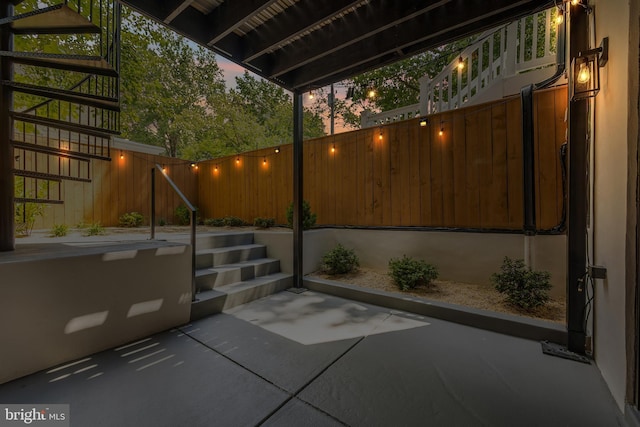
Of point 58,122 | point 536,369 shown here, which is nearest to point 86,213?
point 58,122

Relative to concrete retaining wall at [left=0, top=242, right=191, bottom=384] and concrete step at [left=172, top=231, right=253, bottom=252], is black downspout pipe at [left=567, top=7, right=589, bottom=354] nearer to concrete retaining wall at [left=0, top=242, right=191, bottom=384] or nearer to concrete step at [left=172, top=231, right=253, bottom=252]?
concrete retaining wall at [left=0, top=242, right=191, bottom=384]

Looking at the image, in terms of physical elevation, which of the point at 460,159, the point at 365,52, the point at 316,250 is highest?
the point at 365,52

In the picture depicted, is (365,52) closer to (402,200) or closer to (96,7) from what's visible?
(402,200)

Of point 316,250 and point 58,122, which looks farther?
point 316,250

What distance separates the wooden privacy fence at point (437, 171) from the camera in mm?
3141

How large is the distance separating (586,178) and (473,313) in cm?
146

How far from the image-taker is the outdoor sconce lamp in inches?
65.0

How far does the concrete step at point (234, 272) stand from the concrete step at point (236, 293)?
0.22ft

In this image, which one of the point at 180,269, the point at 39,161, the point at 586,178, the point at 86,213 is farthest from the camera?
the point at 86,213

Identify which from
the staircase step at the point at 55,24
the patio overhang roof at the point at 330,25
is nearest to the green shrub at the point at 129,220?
the staircase step at the point at 55,24

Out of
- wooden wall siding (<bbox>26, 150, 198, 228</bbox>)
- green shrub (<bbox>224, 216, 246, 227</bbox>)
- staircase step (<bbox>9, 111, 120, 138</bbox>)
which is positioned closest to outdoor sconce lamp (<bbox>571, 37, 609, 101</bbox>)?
staircase step (<bbox>9, 111, 120, 138</bbox>)

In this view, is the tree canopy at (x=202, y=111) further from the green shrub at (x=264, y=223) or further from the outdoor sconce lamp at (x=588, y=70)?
the outdoor sconce lamp at (x=588, y=70)

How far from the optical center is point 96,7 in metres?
4.83

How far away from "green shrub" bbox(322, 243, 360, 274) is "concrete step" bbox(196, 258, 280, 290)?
0.80 m
